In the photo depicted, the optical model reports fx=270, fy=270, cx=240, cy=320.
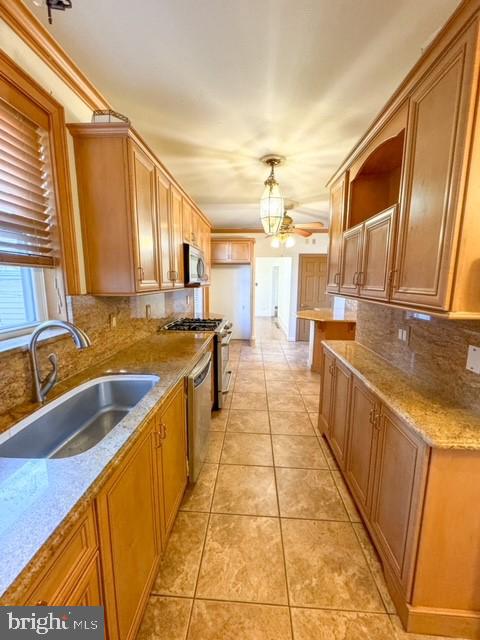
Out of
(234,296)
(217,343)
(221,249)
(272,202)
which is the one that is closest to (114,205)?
(272,202)

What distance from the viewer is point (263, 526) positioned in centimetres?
174

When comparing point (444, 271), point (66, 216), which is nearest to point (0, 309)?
point (66, 216)

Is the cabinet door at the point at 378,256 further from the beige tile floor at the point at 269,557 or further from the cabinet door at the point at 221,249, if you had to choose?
the cabinet door at the point at 221,249

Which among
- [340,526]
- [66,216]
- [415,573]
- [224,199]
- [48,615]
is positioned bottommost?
[340,526]

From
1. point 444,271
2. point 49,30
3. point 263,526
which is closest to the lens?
point 444,271

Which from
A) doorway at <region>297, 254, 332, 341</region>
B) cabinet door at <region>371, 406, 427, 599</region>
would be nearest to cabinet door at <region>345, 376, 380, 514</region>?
cabinet door at <region>371, 406, 427, 599</region>

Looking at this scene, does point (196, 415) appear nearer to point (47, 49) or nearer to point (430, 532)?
point (430, 532)

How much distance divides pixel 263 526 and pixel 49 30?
3.00 m

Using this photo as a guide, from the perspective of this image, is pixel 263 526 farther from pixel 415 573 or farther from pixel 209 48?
pixel 209 48

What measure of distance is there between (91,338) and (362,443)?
1952 mm

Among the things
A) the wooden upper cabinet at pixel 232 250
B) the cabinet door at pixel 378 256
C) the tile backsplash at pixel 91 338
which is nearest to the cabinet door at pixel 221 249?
the wooden upper cabinet at pixel 232 250

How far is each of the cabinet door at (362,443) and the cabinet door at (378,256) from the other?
24.7 inches

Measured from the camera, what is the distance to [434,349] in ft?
5.25

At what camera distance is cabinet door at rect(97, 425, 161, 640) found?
92cm
